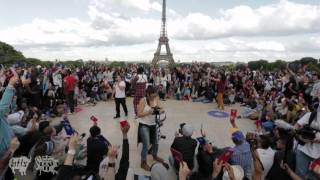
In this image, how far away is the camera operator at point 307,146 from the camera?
5177 millimetres

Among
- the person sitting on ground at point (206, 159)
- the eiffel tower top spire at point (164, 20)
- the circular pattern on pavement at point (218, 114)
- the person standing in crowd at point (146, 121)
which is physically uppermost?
the eiffel tower top spire at point (164, 20)

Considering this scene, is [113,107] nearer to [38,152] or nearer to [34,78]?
[34,78]

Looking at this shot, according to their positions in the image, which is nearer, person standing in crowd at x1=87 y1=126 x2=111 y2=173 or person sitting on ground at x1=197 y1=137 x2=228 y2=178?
person standing in crowd at x1=87 y1=126 x2=111 y2=173

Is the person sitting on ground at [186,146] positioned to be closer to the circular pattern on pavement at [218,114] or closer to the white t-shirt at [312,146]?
the white t-shirt at [312,146]

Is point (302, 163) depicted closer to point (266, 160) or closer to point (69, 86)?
point (266, 160)

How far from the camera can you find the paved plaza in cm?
895

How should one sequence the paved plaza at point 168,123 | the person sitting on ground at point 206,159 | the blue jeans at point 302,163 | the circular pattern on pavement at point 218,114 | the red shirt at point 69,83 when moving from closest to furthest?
the blue jeans at point 302,163 < the person sitting on ground at point 206,159 < the paved plaza at point 168,123 < the red shirt at point 69,83 < the circular pattern on pavement at point 218,114

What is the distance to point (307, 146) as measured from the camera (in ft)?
17.5

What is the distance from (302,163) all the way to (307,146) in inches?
11.1

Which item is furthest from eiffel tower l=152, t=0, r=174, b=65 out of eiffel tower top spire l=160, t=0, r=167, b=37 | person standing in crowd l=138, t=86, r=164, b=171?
person standing in crowd l=138, t=86, r=164, b=171

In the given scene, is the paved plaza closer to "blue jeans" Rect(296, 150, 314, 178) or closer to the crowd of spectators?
the crowd of spectators

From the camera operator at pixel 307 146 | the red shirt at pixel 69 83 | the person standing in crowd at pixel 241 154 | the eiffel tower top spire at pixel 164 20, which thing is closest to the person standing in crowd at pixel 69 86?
the red shirt at pixel 69 83

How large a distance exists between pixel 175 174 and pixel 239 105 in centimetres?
1033

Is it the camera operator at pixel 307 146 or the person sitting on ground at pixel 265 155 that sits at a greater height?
the camera operator at pixel 307 146
